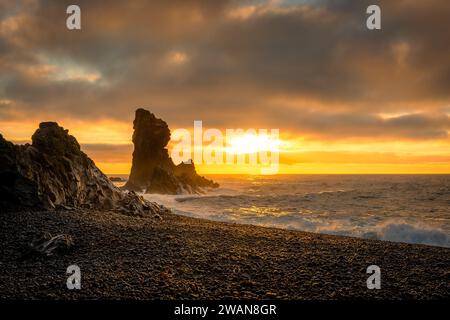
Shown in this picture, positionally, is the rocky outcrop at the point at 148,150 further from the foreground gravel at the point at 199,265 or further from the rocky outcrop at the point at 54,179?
the foreground gravel at the point at 199,265

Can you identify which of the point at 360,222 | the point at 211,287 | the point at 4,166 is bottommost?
the point at 360,222

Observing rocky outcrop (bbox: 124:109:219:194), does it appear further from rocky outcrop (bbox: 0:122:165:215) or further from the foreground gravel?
the foreground gravel

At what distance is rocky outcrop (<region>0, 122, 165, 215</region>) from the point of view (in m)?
16.8

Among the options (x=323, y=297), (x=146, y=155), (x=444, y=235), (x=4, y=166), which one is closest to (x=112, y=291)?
(x=323, y=297)

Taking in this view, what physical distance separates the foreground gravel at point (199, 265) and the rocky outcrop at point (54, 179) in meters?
2.06

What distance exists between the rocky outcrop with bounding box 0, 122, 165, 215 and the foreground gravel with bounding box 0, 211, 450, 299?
6.76 ft

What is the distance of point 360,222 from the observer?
26.0 meters

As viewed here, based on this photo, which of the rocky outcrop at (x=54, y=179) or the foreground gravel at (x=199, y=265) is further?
the rocky outcrop at (x=54, y=179)

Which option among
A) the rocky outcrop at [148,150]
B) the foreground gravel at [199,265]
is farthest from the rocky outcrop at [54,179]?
the rocky outcrop at [148,150]

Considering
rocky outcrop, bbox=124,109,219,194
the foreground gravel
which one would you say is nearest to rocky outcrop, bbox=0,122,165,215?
the foreground gravel

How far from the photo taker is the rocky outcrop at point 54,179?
16.8 m
